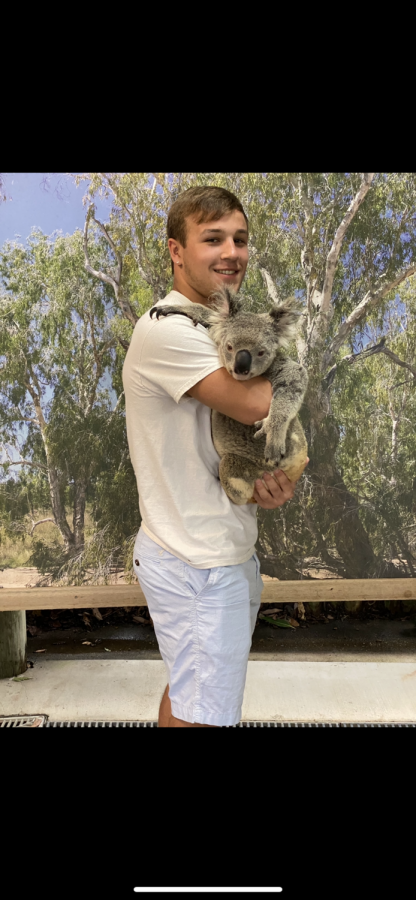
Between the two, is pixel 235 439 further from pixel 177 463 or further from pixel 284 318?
pixel 284 318

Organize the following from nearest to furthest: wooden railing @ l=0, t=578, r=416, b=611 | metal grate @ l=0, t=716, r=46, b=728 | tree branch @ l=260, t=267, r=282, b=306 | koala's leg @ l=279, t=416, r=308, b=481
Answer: koala's leg @ l=279, t=416, r=308, b=481 → metal grate @ l=0, t=716, r=46, b=728 → wooden railing @ l=0, t=578, r=416, b=611 → tree branch @ l=260, t=267, r=282, b=306

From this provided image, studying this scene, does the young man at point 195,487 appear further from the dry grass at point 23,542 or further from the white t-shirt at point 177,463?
the dry grass at point 23,542

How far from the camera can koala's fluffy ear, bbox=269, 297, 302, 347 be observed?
5.49 feet

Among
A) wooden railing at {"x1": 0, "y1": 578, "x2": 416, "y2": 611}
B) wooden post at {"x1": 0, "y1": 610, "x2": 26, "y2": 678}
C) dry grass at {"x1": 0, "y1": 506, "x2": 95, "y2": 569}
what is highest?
dry grass at {"x1": 0, "y1": 506, "x2": 95, "y2": 569}

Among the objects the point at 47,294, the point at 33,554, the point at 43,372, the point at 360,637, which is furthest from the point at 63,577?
the point at 360,637

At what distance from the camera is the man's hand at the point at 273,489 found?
1.63 meters

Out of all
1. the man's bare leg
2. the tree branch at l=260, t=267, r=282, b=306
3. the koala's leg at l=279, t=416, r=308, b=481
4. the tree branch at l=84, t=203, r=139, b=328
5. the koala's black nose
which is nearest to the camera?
the koala's black nose

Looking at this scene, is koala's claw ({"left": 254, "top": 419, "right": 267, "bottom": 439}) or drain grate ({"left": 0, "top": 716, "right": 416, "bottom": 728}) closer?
koala's claw ({"left": 254, "top": 419, "right": 267, "bottom": 439})

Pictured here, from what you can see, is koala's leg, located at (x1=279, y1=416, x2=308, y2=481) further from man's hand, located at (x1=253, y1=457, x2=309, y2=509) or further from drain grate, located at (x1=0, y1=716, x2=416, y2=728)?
drain grate, located at (x1=0, y1=716, x2=416, y2=728)

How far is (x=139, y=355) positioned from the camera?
5.05 ft

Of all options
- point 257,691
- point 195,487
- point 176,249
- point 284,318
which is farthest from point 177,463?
point 257,691

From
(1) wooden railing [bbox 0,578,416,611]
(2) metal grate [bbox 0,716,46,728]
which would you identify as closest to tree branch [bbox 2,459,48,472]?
(1) wooden railing [bbox 0,578,416,611]

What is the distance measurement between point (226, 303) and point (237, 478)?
49 cm

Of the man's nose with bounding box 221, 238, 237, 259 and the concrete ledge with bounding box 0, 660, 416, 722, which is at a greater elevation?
the man's nose with bounding box 221, 238, 237, 259
